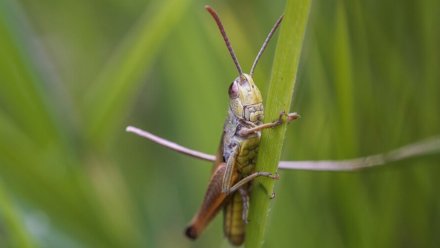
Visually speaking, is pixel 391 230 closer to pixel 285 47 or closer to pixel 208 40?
pixel 285 47

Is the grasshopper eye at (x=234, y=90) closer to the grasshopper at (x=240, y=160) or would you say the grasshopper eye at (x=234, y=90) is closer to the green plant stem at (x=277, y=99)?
the grasshopper at (x=240, y=160)

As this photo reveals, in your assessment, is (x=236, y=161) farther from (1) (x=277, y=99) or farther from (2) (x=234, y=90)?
(1) (x=277, y=99)

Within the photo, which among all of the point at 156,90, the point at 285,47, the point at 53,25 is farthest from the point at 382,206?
the point at 53,25

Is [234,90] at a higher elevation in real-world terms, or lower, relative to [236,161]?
higher

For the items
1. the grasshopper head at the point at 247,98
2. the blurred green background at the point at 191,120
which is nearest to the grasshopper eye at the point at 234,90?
the grasshopper head at the point at 247,98

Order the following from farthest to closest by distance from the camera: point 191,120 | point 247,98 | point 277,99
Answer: point 191,120 → point 247,98 → point 277,99

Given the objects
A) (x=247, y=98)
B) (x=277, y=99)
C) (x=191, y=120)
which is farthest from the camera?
(x=191, y=120)

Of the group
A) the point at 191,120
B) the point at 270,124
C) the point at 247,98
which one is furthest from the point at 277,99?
the point at 191,120
